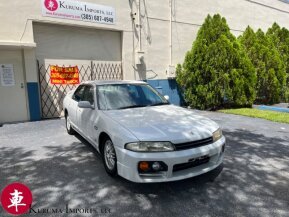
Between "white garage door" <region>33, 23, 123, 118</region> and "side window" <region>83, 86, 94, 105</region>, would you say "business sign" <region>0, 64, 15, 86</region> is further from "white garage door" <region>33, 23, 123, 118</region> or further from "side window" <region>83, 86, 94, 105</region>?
"side window" <region>83, 86, 94, 105</region>

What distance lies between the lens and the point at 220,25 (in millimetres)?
9953

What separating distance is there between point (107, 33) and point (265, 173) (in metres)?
7.65

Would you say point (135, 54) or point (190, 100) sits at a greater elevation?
point (135, 54)

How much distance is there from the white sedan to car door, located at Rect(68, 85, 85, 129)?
0.78 m

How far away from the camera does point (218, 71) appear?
384 inches

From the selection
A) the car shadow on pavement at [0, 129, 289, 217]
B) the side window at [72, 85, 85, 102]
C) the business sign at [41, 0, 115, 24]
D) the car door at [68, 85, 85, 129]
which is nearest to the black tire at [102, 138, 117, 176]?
the car shadow on pavement at [0, 129, 289, 217]

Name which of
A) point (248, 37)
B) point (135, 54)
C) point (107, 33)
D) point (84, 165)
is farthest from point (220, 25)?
point (84, 165)

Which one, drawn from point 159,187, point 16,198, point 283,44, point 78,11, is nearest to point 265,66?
point 283,44

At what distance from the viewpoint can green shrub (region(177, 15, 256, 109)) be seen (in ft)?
31.8

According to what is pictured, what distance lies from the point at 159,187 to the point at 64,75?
6.54 m

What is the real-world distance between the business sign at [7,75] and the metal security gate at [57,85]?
0.85 meters

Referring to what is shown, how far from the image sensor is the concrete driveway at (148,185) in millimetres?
2930

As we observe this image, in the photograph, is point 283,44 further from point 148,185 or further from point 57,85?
point 148,185

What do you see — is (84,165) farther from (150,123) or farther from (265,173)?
(265,173)
